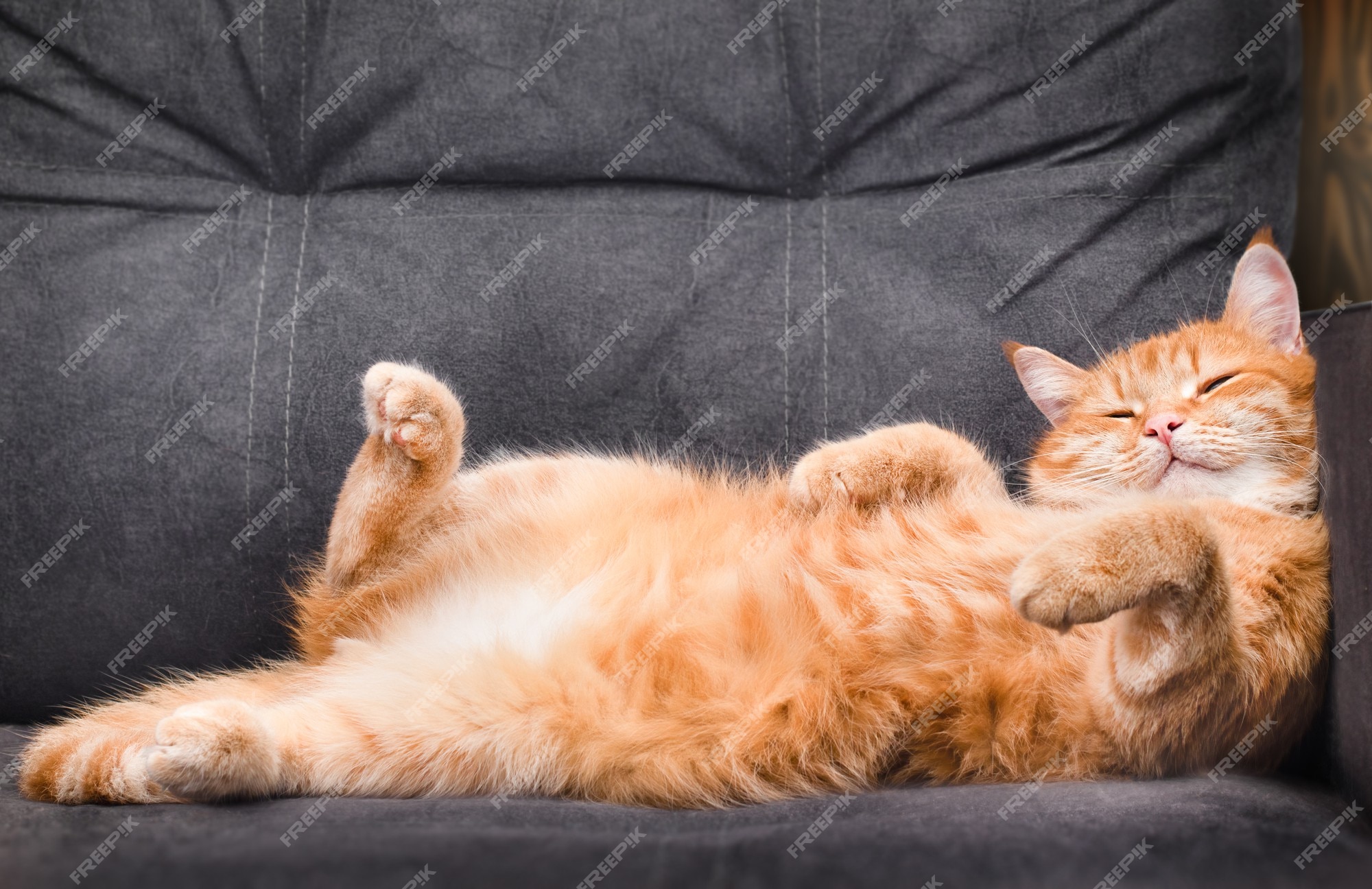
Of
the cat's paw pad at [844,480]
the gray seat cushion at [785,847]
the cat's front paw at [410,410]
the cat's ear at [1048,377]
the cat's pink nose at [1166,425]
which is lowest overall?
the gray seat cushion at [785,847]

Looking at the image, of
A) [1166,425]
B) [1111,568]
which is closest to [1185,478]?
[1166,425]

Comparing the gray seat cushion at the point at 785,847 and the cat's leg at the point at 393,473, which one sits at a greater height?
the cat's leg at the point at 393,473

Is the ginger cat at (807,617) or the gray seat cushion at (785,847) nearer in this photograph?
the gray seat cushion at (785,847)

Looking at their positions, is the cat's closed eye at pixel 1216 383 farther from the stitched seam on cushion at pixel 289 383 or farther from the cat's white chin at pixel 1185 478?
the stitched seam on cushion at pixel 289 383

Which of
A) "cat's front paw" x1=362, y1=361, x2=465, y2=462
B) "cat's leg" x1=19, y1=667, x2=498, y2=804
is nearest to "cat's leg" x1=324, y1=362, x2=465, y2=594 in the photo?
"cat's front paw" x1=362, y1=361, x2=465, y2=462

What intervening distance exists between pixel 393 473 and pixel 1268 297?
1441 mm

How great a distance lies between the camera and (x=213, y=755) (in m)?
1.20

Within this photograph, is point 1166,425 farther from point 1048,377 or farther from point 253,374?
point 253,374

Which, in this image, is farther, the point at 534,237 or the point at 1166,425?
the point at 534,237

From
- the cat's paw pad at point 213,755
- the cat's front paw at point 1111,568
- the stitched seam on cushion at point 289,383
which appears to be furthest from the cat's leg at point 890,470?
the stitched seam on cushion at point 289,383

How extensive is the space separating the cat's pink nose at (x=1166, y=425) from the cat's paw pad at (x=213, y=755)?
137 centimetres

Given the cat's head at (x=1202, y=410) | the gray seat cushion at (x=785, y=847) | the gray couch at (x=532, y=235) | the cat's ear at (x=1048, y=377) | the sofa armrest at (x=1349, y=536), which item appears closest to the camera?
the gray seat cushion at (x=785, y=847)

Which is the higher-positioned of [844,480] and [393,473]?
[393,473]

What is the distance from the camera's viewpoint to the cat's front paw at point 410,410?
1.51 meters
